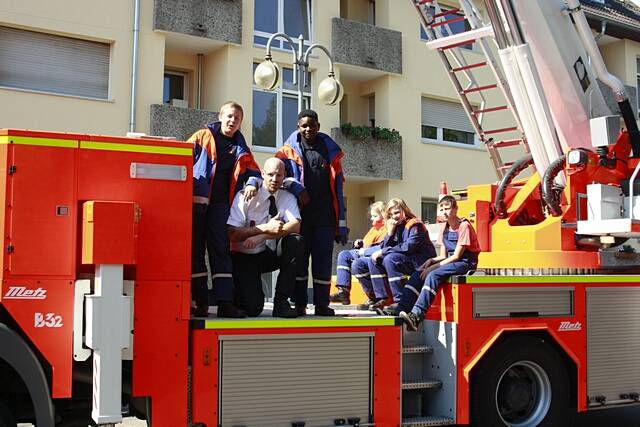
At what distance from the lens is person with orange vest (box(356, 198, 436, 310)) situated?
701cm

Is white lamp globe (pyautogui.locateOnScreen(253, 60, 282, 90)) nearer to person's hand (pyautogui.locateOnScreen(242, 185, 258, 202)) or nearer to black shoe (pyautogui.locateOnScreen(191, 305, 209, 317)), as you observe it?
person's hand (pyautogui.locateOnScreen(242, 185, 258, 202))

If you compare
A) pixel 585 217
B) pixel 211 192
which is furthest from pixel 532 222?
pixel 211 192

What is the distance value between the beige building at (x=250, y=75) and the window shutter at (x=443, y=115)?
42 millimetres

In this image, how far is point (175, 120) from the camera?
56.8 feet

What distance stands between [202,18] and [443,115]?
7.77 meters

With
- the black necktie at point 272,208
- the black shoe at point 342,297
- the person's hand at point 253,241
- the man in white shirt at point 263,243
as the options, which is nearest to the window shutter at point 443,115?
the black shoe at point 342,297

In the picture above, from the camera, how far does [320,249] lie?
643 centimetres

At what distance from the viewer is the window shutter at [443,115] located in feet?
72.5

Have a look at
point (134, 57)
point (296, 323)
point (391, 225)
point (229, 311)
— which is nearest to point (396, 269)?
point (391, 225)

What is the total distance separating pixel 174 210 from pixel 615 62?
76.4 ft

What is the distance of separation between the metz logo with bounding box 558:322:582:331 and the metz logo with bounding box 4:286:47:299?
13.5ft

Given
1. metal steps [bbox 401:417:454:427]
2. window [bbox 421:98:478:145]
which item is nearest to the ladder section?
metal steps [bbox 401:417:454:427]

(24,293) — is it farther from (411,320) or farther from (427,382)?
(427,382)

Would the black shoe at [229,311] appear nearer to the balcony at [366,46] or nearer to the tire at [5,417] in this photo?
the tire at [5,417]
